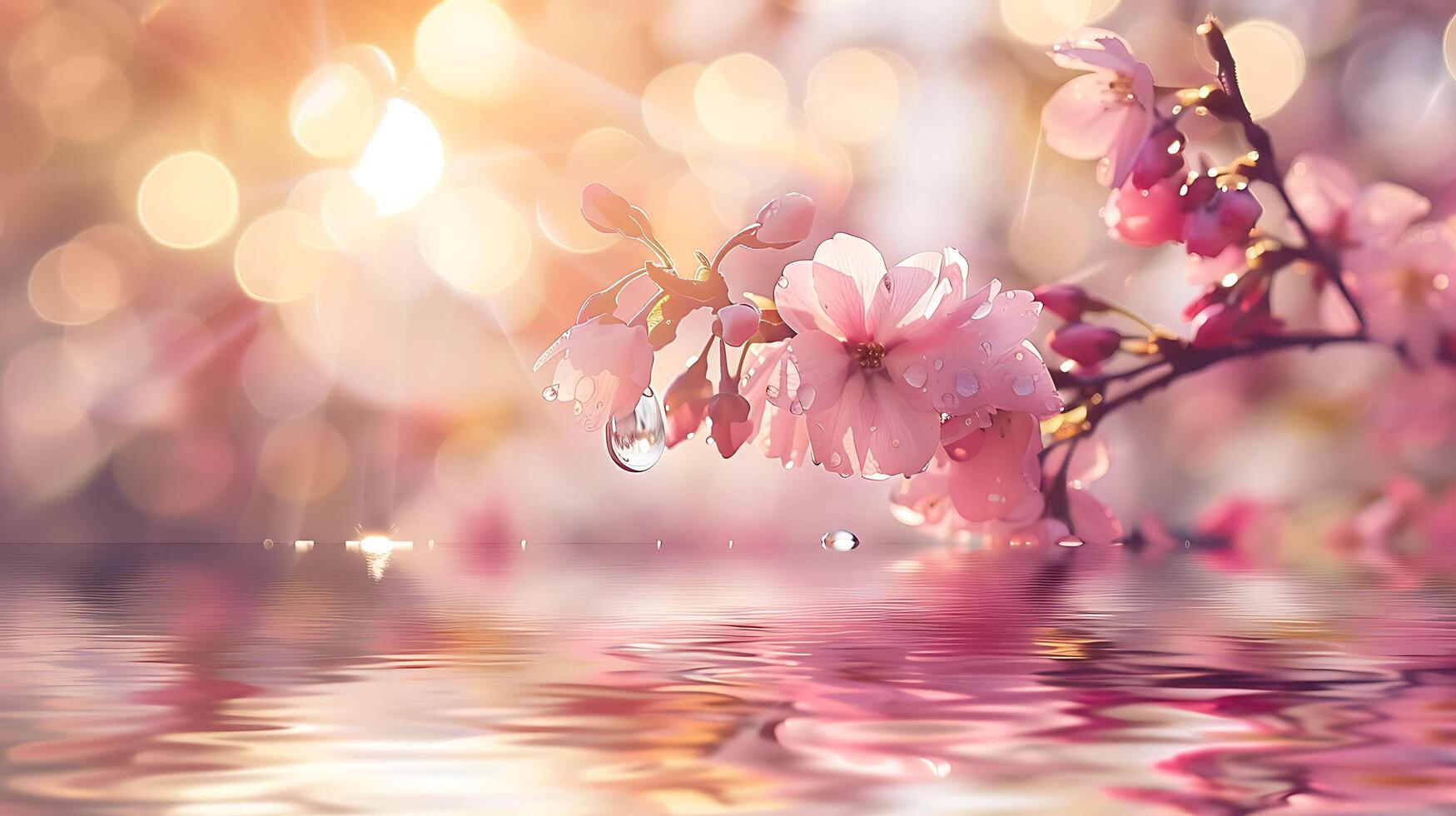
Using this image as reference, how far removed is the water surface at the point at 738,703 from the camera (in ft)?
0.91

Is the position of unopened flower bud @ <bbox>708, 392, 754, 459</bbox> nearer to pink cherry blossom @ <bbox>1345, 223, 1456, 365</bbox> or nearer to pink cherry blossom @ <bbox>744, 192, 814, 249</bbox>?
pink cherry blossom @ <bbox>744, 192, 814, 249</bbox>

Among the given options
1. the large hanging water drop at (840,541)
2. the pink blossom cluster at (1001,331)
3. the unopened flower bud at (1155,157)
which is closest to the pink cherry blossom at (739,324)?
the pink blossom cluster at (1001,331)

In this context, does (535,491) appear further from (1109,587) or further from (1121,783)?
(1121,783)

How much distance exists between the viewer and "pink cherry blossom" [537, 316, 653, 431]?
0.57 meters

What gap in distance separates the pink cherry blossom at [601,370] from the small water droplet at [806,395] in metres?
→ 0.05

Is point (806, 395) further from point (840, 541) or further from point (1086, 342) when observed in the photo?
point (840, 541)

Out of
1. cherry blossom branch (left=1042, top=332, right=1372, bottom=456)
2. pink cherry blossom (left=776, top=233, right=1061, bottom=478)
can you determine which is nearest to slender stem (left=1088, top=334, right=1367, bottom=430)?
cherry blossom branch (left=1042, top=332, right=1372, bottom=456)

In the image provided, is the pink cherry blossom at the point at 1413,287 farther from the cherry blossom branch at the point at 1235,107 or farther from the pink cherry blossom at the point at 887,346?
the pink cherry blossom at the point at 887,346

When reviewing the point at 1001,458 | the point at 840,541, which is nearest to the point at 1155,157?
the point at 1001,458

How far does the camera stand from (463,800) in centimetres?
27

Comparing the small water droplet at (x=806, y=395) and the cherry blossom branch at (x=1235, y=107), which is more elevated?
the cherry blossom branch at (x=1235, y=107)

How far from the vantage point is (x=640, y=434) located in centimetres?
58

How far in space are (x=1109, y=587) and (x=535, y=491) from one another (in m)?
0.76

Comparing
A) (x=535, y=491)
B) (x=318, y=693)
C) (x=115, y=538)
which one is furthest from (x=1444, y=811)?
(x=115, y=538)
